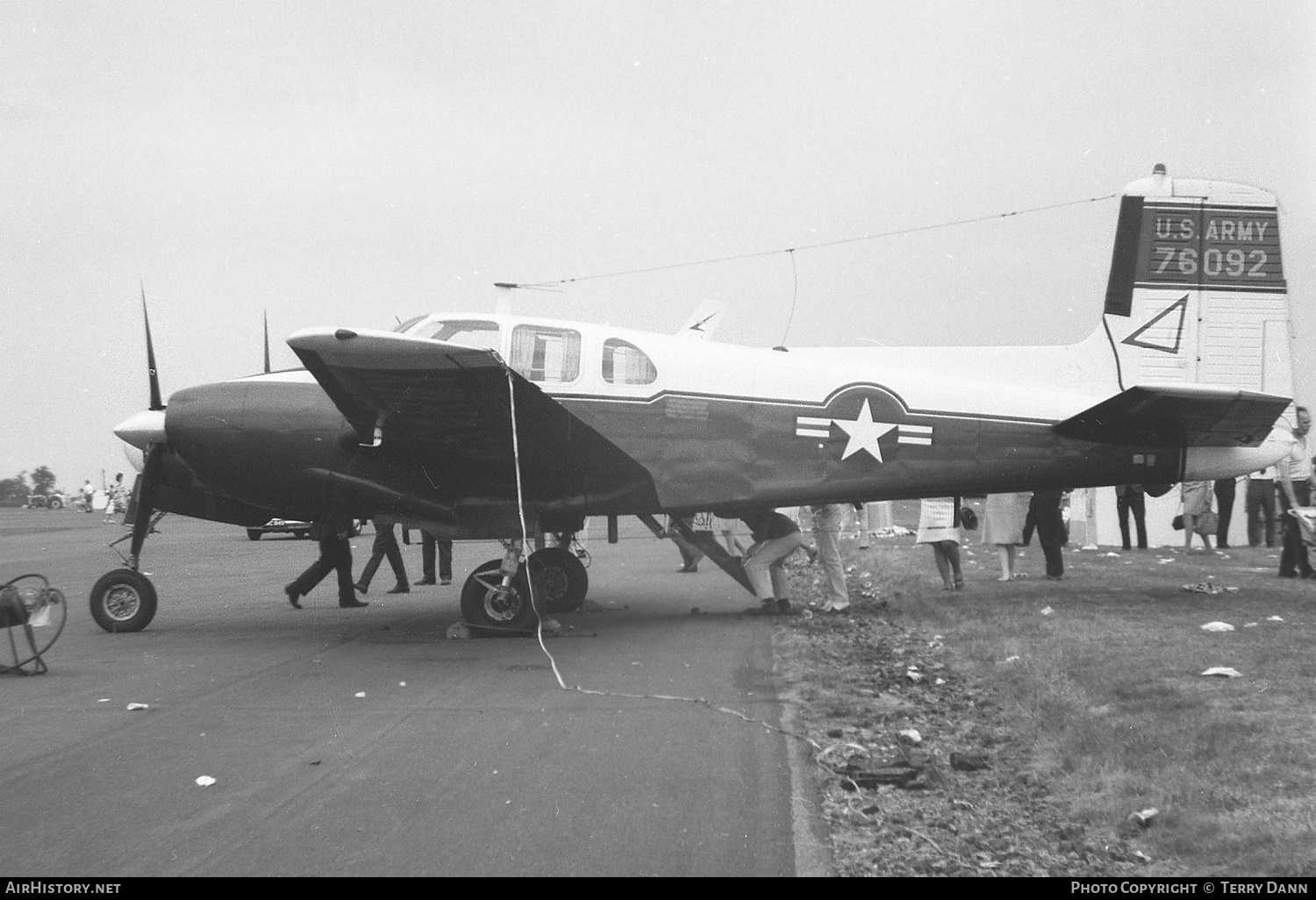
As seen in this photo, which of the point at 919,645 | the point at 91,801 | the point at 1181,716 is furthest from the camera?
the point at 919,645

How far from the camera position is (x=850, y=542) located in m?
25.2

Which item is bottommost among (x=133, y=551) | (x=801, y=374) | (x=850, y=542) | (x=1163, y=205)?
(x=850, y=542)

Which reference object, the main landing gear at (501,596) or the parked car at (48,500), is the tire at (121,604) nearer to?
the main landing gear at (501,596)

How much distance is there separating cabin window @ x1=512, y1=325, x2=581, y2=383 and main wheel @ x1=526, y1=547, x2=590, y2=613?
8.84 feet

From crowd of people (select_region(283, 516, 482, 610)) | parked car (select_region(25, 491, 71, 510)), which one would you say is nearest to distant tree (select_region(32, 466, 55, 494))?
parked car (select_region(25, 491, 71, 510))

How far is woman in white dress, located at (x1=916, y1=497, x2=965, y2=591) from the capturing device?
550 inches

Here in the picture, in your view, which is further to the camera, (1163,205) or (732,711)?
(1163,205)

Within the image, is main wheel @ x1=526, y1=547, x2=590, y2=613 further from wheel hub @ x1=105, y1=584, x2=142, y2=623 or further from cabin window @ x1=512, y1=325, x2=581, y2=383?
wheel hub @ x1=105, y1=584, x2=142, y2=623

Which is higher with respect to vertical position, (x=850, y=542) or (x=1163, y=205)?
(x=1163, y=205)

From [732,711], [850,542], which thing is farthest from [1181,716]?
[850,542]

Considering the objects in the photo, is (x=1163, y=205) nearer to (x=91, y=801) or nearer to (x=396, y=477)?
(x=396, y=477)

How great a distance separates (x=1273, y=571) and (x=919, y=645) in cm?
802
